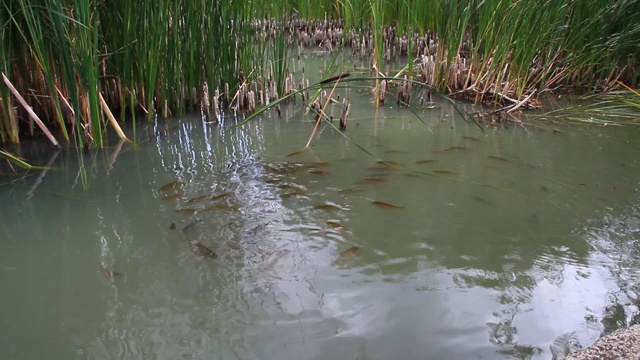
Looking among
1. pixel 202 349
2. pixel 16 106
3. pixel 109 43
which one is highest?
pixel 109 43

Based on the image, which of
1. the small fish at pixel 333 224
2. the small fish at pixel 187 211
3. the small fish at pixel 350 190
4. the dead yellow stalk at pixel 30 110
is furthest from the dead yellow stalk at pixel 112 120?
the small fish at pixel 333 224

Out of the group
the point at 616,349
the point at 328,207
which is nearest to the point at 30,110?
the point at 328,207

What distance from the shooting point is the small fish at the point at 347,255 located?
6.06 ft

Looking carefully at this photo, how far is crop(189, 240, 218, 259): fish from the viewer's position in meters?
1.87

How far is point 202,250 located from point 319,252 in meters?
0.40

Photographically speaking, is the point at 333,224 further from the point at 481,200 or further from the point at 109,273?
the point at 109,273

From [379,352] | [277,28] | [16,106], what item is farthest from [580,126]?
[16,106]

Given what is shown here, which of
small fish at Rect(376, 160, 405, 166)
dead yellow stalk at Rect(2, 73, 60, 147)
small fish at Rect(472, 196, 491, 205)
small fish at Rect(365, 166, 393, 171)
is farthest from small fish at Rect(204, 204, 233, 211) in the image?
dead yellow stalk at Rect(2, 73, 60, 147)

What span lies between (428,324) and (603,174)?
1.67 m

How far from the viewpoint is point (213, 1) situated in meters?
3.41

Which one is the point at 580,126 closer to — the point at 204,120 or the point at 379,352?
the point at 204,120

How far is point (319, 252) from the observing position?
1900 millimetres

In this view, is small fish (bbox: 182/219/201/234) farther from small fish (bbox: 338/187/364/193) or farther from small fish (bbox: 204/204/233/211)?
small fish (bbox: 338/187/364/193)

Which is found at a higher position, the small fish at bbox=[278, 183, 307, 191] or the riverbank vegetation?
the riverbank vegetation
